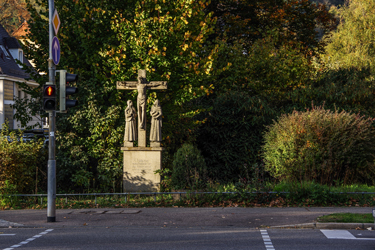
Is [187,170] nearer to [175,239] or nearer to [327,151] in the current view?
[327,151]

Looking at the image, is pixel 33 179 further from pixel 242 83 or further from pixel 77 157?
pixel 242 83

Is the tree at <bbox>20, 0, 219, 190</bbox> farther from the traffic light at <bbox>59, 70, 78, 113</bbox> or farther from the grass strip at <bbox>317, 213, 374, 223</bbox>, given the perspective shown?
the grass strip at <bbox>317, 213, 374, 223</bbox>

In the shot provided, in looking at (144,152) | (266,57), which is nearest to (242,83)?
(266,57)

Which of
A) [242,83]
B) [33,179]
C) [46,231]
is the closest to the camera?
[46,231]

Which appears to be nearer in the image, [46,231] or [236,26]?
[46,231]

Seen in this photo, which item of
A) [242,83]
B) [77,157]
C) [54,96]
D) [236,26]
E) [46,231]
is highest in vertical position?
[236,26]

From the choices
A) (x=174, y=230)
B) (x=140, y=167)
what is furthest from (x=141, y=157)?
(x=174, y=230)

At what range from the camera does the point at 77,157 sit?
18.2 metres

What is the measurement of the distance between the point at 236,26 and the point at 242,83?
14.8 ft

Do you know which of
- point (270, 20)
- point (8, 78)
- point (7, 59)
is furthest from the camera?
point (7, 59)

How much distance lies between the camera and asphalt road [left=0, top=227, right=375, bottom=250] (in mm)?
8703

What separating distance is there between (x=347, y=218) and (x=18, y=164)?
10.4 metres

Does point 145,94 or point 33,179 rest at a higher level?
point 145,94

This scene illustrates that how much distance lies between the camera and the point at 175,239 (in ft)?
30.8
